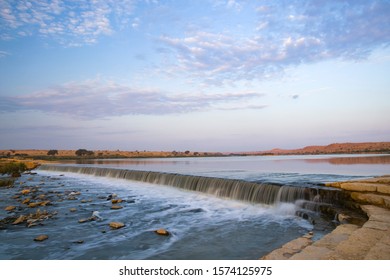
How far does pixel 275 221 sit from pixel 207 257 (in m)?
4.55

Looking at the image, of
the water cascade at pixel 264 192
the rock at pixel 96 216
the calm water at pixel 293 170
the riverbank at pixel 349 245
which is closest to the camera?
the riverbank at pixel 349 245

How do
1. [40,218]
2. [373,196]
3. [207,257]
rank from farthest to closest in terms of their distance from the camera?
[40,218] < [373,196] < [207,257]

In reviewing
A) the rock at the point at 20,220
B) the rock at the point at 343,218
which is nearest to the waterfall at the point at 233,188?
the rock at the point at 343,218

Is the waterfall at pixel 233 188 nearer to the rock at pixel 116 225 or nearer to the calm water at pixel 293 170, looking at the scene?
the calm water at pixel 293 170

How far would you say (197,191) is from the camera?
18594mm

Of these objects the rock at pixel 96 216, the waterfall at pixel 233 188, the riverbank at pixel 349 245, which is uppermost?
the riverbank at pixel 349 245

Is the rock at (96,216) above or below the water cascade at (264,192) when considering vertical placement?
below

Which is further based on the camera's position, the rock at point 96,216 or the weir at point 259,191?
the rock at point 96,216

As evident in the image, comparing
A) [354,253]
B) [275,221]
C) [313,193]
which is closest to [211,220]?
[275,221]

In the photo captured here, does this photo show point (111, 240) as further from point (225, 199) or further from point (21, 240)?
point (225, 199)

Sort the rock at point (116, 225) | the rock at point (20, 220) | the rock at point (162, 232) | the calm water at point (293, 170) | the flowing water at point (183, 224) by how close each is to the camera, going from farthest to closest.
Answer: the calm water at point (293, 170) < the rock at point (20, 220) < the rock at point (116, 225) < the rock at point (162, 232) < the flowing water at point (183, 224)

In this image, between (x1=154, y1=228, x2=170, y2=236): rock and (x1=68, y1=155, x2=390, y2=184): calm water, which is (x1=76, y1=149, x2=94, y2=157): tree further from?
(x1=154, y1=228, x2=170, y2=236): rock

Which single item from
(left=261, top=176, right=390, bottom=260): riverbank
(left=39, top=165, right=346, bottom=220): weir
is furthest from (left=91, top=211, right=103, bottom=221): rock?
(left=261, top=176, right=390, bottom=260): riverbank

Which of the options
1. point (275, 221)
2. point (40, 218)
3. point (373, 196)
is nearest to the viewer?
point (373, 196)
